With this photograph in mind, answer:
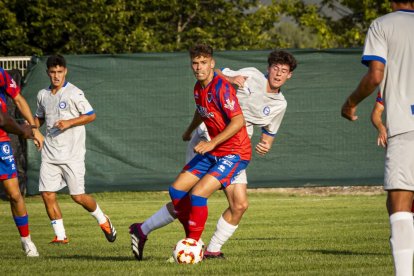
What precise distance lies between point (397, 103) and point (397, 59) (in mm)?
297

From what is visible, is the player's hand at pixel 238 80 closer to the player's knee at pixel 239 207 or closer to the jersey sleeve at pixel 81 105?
the player's knee at pixel 239 207

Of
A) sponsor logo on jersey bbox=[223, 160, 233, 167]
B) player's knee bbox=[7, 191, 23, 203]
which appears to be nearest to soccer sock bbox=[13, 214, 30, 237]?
player's knee bbox=[7, 191, 23, 203]

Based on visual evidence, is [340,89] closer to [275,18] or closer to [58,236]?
[58,236]

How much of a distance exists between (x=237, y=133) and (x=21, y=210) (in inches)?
103

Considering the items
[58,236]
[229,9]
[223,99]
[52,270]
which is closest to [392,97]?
[223,99]

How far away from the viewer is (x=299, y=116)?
19.4m

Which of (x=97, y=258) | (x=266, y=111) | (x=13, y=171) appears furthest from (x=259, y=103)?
(x=13, y=171)

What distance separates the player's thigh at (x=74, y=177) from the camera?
12.8 m

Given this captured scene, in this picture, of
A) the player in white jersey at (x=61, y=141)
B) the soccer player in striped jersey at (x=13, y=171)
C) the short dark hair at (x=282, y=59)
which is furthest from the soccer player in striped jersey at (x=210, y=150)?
the player in white jersey at (x=61, y=141)

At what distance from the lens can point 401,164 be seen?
270 inches

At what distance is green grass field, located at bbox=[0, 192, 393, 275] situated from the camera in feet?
29.4

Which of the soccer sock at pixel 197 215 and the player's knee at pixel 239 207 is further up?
the soccer sock at pixel 197 215

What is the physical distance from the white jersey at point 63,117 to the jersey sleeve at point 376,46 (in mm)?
6200

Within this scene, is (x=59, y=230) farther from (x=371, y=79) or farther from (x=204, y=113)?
(x=371, y=79)
